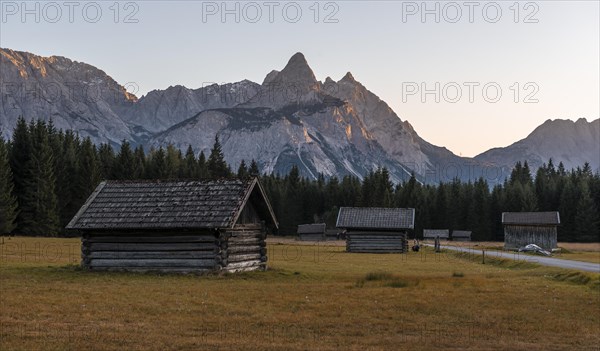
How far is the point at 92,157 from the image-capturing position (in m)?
91.4

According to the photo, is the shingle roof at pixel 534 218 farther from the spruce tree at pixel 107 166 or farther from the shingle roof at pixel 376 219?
the spruce tree at pixel 107 166

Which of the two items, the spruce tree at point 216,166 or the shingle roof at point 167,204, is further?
the spruce tree at point 216,166

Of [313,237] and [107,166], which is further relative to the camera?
[313,237]

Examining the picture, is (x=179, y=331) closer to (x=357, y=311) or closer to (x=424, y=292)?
(x=357, y=311)

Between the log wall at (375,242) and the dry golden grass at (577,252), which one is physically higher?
the log wall at (375,242)

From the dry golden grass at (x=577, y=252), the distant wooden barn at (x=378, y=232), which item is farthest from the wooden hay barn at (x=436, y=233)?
the distant wooden barn at (x=378, y=232)

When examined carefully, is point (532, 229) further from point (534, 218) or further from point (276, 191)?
point (276, 191)

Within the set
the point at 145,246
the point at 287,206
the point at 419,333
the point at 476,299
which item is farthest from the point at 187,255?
the point at 287,206

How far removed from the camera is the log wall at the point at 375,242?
232ft

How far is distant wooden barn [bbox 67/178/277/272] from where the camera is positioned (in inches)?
1217

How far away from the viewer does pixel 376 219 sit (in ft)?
238

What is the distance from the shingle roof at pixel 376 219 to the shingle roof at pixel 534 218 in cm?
1984

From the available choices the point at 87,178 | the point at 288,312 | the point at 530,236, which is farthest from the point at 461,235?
the point at 288,312

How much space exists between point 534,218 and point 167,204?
2511 inches
